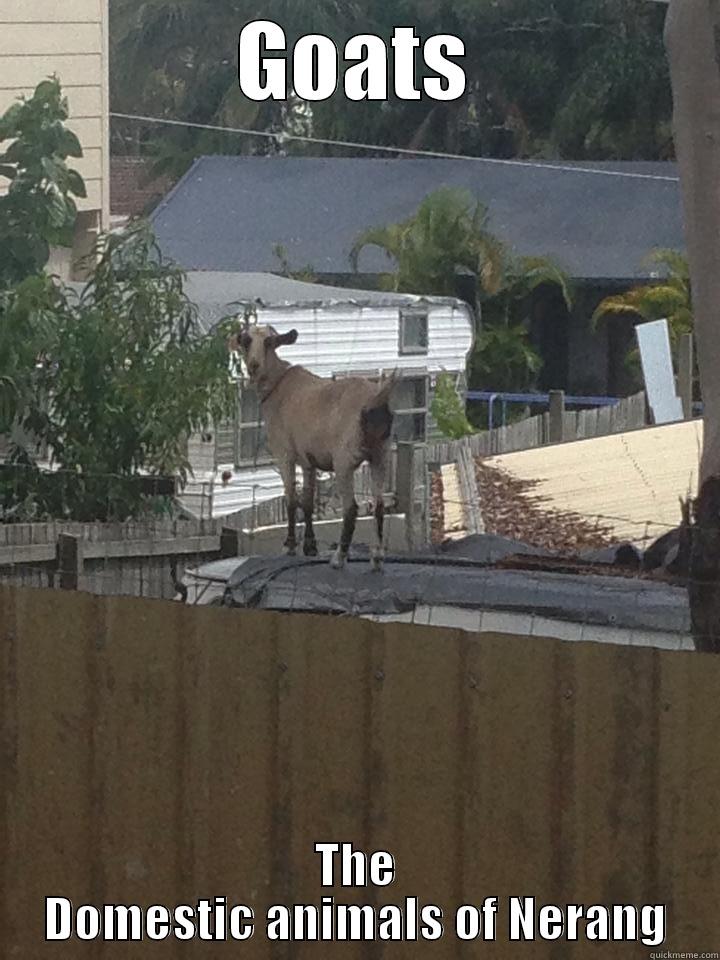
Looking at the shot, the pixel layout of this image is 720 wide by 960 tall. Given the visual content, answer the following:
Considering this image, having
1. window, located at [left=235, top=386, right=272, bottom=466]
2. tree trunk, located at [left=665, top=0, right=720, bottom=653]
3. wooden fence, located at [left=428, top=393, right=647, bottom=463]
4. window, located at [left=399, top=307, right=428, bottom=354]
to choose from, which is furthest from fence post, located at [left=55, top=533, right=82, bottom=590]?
window, located at [left=399, top=307, right=428, bottom=354]

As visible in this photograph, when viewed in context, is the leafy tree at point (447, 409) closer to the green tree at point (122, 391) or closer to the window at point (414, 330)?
the window at point (414, 330)

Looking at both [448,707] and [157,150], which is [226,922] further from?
[157,150]

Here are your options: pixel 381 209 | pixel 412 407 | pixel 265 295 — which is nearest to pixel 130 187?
pixel 381 209

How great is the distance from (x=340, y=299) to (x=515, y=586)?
10.1m

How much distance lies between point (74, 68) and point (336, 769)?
1181cm

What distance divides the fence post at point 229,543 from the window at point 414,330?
9541mm

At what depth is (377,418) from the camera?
5.96 metres

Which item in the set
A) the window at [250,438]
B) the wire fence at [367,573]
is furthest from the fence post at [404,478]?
the window at [250,438]

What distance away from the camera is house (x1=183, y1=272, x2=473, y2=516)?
42.9 feet

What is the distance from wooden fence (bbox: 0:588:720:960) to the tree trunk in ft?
3.68

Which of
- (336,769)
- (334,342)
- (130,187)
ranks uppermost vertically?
(130,187)

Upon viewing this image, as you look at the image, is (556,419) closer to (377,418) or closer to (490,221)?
(377,418)

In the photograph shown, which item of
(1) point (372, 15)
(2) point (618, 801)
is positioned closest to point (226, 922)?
(2) point (618, 801)

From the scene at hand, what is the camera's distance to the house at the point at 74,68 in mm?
14688
